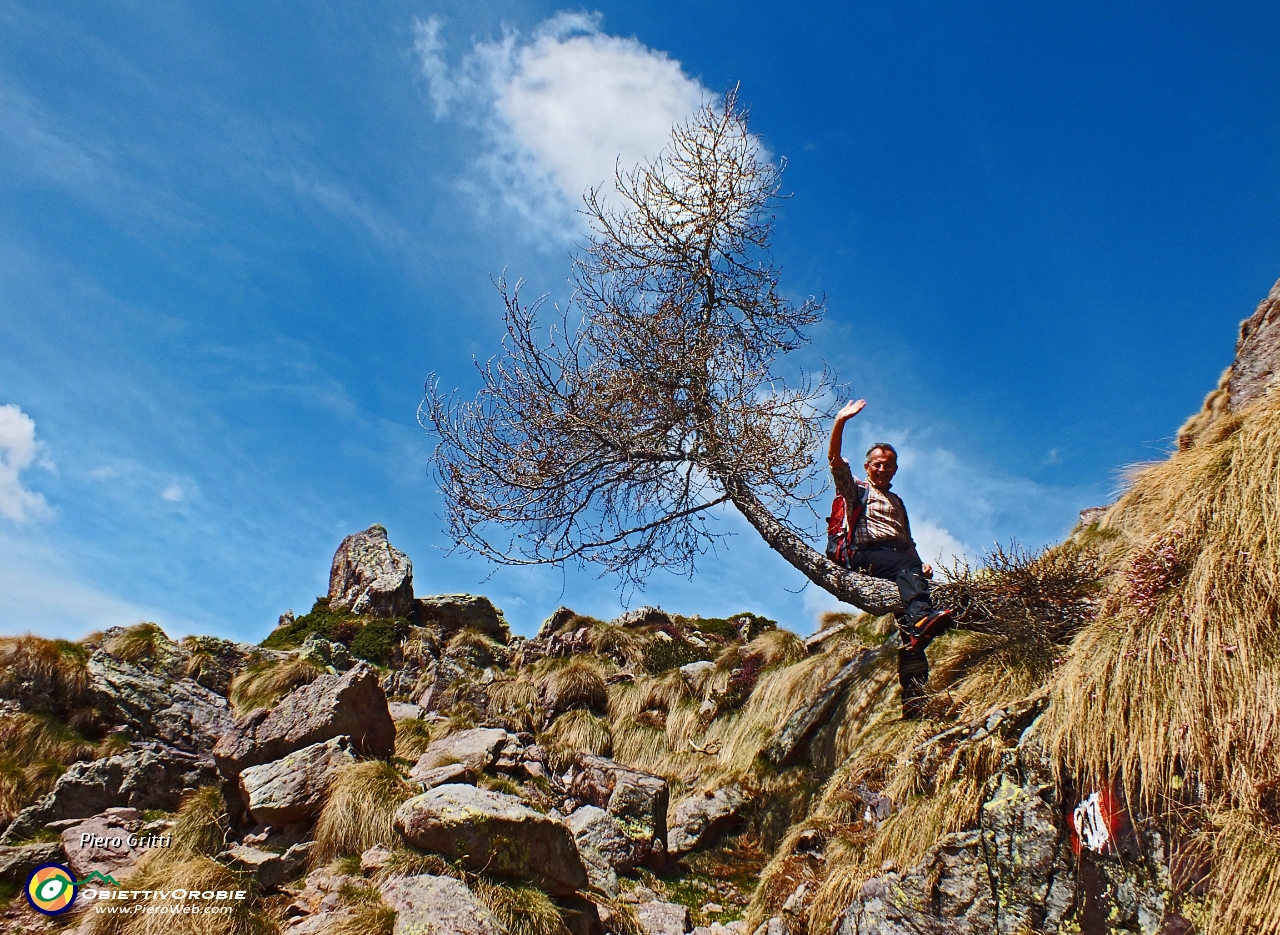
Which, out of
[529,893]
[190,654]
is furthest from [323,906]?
[190,654]

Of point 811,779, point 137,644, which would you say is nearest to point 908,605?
point 811,779

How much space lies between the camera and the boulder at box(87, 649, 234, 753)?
8.77m

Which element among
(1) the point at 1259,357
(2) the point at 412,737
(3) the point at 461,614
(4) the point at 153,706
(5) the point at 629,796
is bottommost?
(5) the point at 629,796

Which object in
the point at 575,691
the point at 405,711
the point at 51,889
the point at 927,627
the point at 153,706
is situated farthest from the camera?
the point at 575,691

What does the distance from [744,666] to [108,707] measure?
341 inches

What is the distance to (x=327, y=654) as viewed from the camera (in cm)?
1469

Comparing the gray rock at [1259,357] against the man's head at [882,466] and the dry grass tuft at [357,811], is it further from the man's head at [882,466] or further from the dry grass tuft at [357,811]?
the dry grass tuft at [357,811]

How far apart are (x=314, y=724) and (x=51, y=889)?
87.6 inches

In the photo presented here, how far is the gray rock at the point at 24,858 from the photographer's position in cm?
550

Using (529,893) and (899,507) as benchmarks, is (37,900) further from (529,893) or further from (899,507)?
(899,507)

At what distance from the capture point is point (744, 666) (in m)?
11.3

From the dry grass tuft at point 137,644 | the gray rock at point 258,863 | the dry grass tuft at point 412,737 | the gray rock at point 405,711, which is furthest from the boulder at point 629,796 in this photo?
the dry grass tuft at point 137,644

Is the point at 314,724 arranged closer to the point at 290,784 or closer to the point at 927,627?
the point at 290,784

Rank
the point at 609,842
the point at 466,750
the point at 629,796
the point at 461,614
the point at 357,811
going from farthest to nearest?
the point at 461,614, the point at 466,750, the point at 629,796, the point at 609,842, the point at 357,811
